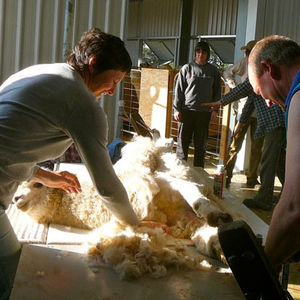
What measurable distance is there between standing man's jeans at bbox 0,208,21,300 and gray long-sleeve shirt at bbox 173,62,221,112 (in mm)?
4298

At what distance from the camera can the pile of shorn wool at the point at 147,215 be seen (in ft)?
6.84

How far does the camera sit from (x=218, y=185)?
3.36m

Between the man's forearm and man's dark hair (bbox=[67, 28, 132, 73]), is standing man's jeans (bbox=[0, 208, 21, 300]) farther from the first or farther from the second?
the man's forearm

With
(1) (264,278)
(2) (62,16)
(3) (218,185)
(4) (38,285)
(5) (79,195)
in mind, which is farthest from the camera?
(2) (62,16)

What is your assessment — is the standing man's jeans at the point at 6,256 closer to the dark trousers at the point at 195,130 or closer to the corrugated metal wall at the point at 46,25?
the corrugated metal wall at the point at 46,25

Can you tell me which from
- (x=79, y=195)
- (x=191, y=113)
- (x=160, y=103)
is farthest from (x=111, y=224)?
(x=160, y=103)

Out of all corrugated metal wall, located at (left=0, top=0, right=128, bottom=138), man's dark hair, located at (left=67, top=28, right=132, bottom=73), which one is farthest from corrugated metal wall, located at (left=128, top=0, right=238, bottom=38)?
man's dark hair, located at (left=67, top=28, right=132, bottom=73)

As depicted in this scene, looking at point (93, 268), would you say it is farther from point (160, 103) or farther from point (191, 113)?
point (160, 103)

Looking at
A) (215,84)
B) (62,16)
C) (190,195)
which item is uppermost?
(62,16)

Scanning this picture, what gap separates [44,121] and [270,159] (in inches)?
141

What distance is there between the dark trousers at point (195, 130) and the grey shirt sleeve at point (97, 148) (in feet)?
13.2

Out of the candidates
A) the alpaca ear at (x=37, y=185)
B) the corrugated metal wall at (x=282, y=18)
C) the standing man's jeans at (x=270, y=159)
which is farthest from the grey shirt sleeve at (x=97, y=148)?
the corrugated metal wall at (x=282, y=18)

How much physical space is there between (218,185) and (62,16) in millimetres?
2862

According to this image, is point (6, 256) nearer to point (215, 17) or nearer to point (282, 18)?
point (282, 18)
